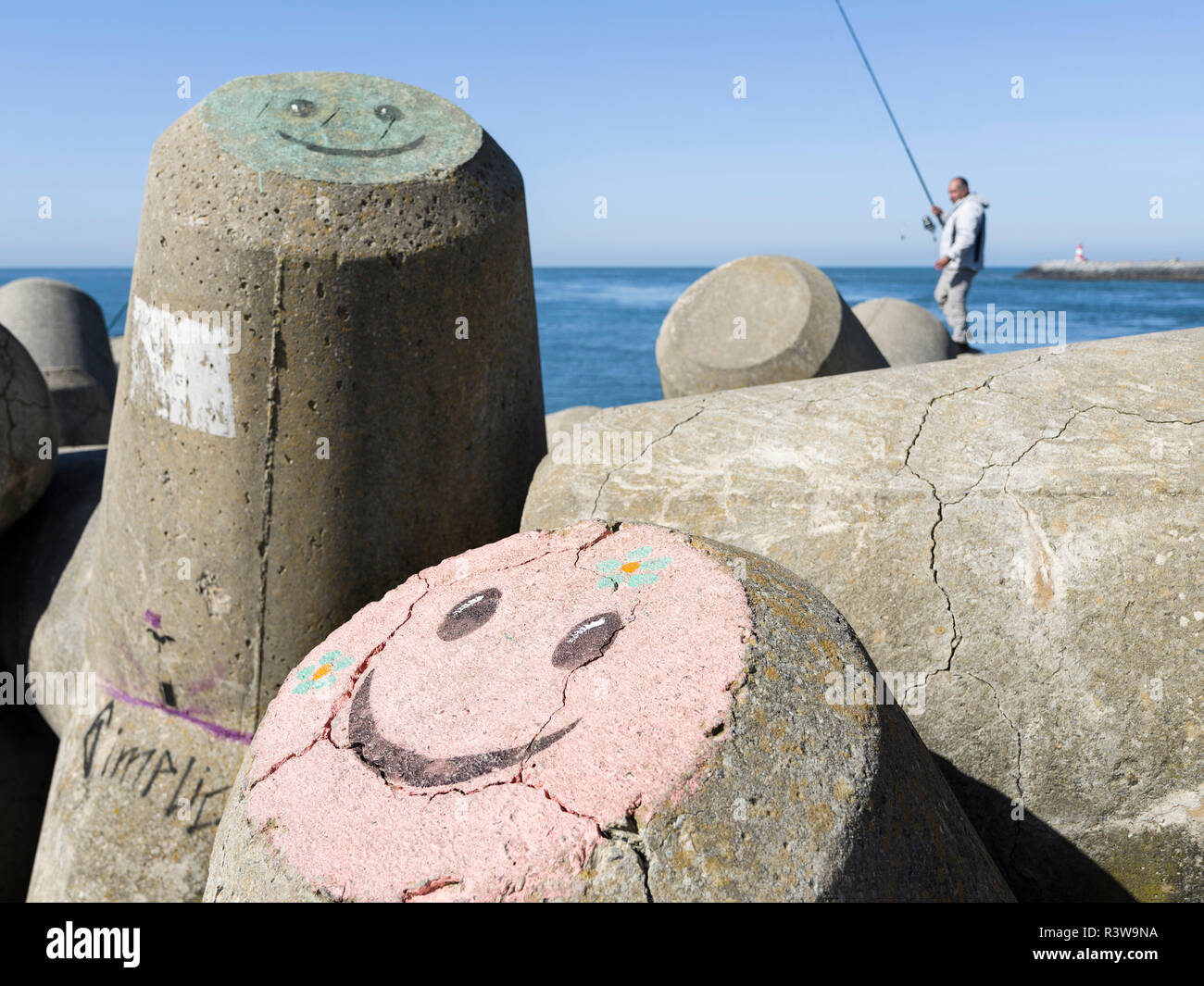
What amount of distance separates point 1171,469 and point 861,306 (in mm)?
5285

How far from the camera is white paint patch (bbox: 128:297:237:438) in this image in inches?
102

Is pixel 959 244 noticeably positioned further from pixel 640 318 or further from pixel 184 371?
pixel 640 318

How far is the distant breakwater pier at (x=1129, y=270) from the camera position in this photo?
6069 centimetres

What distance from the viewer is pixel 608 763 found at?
5.01 ft

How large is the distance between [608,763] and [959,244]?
21.6ft

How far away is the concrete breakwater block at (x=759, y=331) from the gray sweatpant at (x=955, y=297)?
8.12ft

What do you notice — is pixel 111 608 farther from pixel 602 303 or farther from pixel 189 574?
pixel 602 303

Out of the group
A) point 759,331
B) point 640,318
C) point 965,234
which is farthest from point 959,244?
point 640,318

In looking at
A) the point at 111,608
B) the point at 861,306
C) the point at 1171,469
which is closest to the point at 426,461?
the point at 111,608

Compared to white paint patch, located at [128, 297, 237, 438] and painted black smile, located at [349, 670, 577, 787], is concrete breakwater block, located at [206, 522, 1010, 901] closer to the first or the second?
painted black smile, located at [349, 670, 577, 787]

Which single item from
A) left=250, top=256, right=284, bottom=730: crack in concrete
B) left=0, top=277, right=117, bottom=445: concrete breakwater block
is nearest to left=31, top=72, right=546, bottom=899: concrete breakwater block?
left=250, top=256, right=284, bottom=730: crack in concrete

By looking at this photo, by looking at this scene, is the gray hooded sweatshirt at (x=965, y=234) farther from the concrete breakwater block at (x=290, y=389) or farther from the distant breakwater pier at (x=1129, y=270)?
the distant breakwater pier at (x=1129, y=270)

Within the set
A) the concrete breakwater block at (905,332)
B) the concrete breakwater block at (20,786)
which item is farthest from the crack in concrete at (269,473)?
the concrete breakwater block at (905,332)
